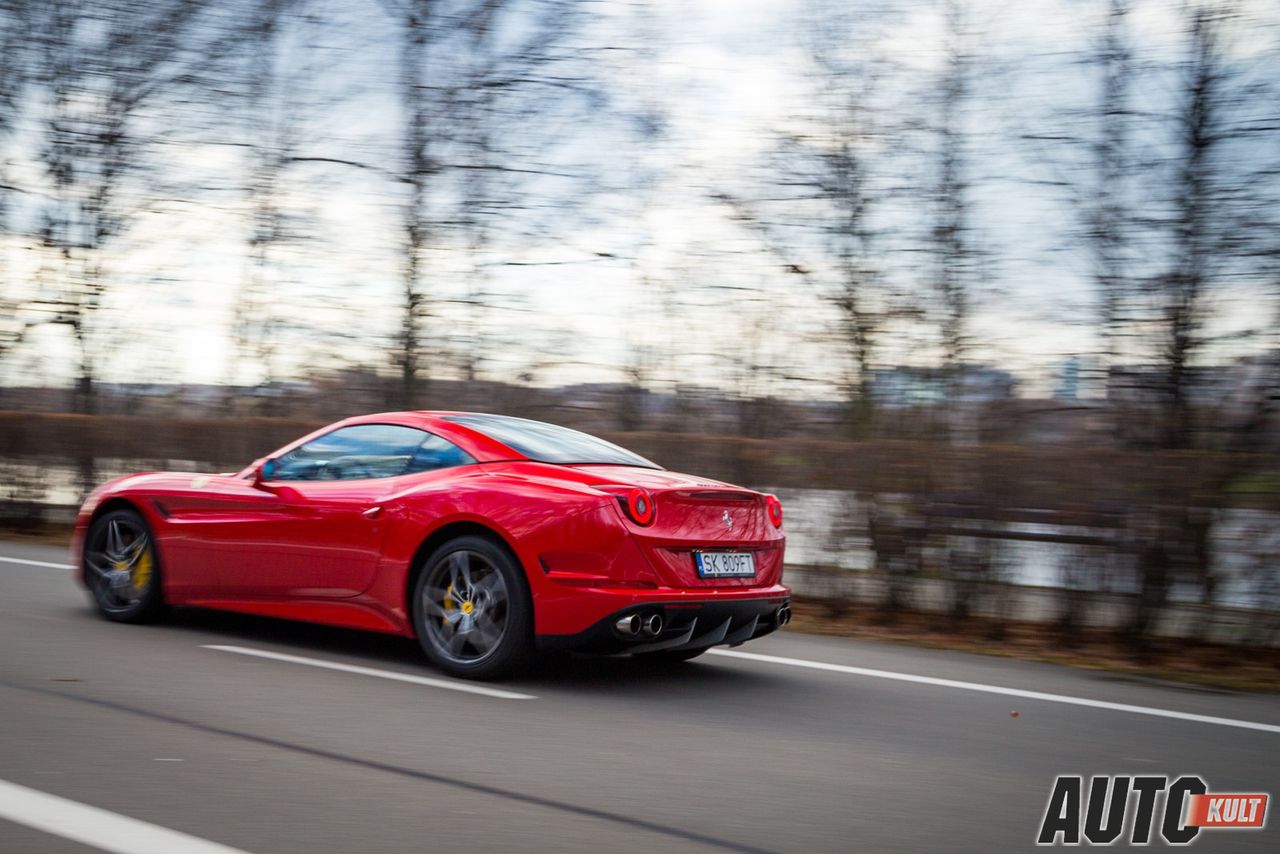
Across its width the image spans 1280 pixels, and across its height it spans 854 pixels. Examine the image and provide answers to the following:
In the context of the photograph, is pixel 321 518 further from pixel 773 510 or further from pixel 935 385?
pixel 935 385

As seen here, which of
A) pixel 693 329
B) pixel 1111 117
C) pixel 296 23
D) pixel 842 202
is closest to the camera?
pixel 1111 117

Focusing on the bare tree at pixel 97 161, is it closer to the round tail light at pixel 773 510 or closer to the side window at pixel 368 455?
the side window at pixel 368 455

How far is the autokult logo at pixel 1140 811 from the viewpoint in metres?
4.17

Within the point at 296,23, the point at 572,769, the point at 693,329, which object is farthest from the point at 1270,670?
the point at 296,23

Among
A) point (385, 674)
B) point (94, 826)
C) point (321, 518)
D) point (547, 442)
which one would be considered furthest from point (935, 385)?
point (94, 826)

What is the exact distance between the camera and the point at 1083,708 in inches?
254

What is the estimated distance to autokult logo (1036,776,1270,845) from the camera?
4.17 metres

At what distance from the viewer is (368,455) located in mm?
6996

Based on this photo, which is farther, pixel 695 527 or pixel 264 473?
pixel 264 473

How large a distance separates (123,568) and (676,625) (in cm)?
391

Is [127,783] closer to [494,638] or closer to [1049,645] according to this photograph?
[494,638]

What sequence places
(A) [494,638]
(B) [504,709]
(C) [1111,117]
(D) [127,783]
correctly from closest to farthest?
(D) [127,783] → (B) [504,709] → (A) [494,638] → (C) [1111,117]

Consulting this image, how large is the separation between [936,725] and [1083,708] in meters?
1.08

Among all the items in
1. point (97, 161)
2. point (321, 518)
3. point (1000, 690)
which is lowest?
point (1000, 690)
